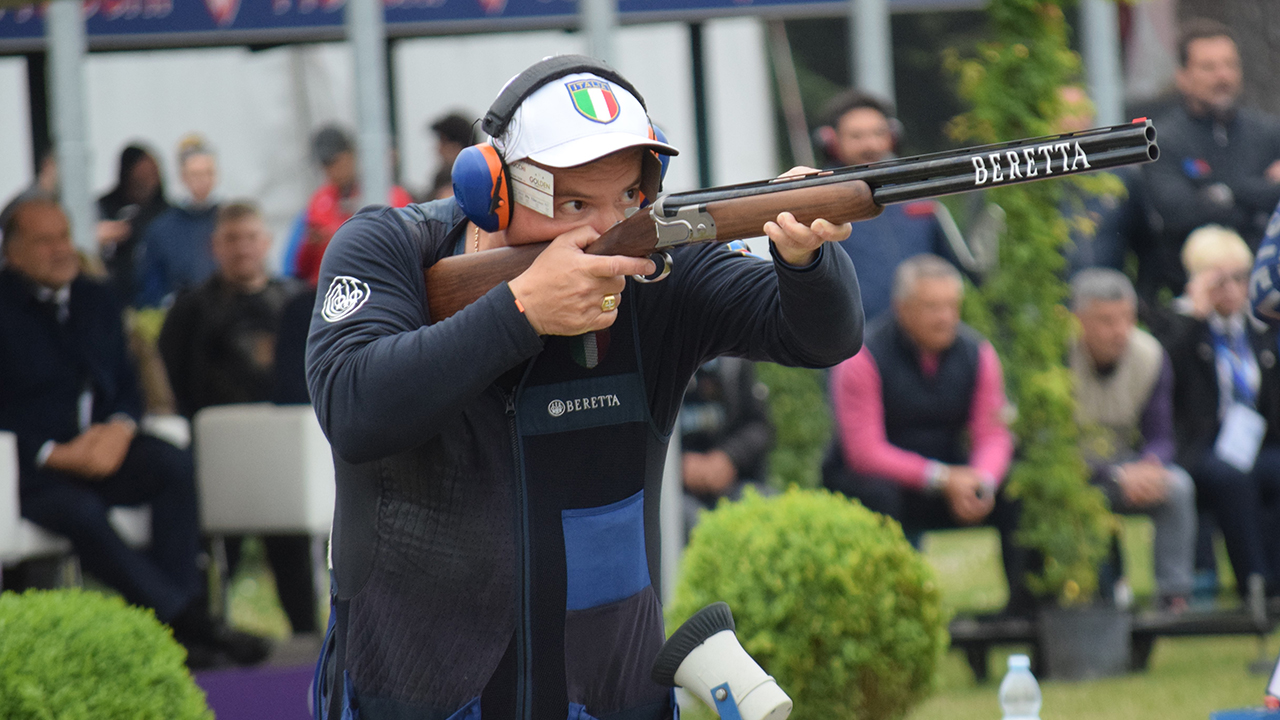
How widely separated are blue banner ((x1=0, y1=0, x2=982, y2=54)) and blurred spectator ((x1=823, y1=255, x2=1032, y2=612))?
3.84m

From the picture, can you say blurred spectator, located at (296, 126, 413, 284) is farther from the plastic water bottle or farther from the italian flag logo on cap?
the italian flag logo on cap

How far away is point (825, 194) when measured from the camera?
253 cm

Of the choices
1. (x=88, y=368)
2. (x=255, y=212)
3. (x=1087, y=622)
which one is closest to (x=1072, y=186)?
(x=1087, y=622)

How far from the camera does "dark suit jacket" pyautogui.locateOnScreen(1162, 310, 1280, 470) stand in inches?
293

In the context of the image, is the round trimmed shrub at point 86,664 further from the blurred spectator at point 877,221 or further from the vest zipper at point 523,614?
the blurred spectator at point 877,221

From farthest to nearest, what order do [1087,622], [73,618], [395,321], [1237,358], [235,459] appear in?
[1237,358] < [235,459] < [1087,622] < [73,618] < [395,321]

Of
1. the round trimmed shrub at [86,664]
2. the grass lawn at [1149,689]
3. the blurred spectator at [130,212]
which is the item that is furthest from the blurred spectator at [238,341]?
the round trimmed shrub at [86,664]

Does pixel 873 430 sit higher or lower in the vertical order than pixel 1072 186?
lower

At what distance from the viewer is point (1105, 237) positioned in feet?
25.9

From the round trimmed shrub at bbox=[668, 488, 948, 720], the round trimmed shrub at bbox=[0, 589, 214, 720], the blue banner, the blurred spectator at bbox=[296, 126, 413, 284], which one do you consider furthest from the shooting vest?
the blue banner

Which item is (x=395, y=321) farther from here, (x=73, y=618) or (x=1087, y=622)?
(x=1087, y=622)

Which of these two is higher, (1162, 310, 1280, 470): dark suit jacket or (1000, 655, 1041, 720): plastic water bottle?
(1162, 310, 1280, 470): dark suit jacket

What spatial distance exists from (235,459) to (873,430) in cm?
307

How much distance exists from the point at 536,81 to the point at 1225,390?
19.2 feet
